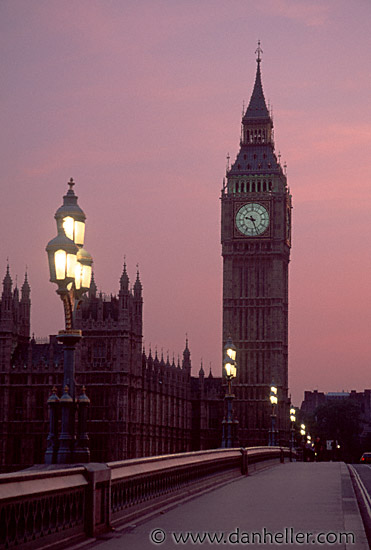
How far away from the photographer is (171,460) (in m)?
22.2

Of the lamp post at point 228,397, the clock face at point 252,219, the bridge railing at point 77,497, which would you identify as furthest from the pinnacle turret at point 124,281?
the bridge railing at point 77,497

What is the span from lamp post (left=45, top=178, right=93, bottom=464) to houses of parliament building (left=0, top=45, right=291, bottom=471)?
72.1 m

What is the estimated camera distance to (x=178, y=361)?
13000 centimetres

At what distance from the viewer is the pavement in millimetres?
13734

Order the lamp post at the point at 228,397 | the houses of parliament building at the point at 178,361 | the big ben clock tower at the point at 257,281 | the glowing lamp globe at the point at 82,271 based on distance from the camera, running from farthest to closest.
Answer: the big ben clock tower at the point at 257,281 → the houses of parliament building at the point at 178,361 → the lamp post at the point at 228,397 → the glowing lamp globe at the point at 82,271

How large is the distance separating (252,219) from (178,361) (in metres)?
22.7

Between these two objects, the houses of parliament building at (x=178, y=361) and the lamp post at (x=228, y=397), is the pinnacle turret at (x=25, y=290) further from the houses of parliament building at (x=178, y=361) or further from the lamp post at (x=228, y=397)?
the lamp post at (x=228, y=397)

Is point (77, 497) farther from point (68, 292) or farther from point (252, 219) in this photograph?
point (252, 219)

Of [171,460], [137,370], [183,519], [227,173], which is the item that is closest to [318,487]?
[171,460]

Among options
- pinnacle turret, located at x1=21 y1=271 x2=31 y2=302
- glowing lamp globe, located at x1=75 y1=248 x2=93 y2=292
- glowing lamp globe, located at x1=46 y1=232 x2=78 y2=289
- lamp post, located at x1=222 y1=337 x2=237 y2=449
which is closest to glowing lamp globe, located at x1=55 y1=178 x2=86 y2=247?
glowing lamp globe, located at x1=75 y1=248 x2=93 y2=292

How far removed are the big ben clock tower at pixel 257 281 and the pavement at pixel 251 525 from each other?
109886mm

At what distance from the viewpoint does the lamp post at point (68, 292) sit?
53.5ft

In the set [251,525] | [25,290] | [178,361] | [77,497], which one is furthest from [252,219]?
[77,497]

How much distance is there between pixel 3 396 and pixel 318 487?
260ft
